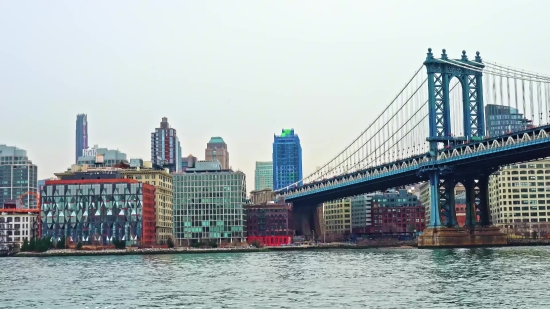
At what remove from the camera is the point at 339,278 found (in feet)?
242

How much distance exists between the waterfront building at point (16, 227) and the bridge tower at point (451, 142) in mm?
81044

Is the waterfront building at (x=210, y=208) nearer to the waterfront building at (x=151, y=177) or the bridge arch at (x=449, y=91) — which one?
the waterfront building at (x=151, y=177)

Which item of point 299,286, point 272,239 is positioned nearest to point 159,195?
point 272,239

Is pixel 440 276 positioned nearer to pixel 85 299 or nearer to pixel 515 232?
pixel 85 299

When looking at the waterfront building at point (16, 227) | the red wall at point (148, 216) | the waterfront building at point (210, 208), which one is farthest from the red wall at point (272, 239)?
the waterfront building at point (16, 227)

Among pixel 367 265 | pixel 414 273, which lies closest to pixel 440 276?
pixel 414 273

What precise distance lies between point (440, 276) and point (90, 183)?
109576 mm

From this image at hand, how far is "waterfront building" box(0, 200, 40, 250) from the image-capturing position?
177 m

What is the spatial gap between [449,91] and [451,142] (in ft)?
36.6

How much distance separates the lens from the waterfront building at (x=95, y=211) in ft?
556

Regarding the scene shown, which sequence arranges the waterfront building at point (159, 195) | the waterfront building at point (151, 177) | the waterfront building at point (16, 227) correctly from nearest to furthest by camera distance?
the waterfront building at point (16, 227), the waterfront building at point (151, 177), the waterfront building at point (159, 195)

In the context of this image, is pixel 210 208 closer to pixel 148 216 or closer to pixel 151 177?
pixel 151 177

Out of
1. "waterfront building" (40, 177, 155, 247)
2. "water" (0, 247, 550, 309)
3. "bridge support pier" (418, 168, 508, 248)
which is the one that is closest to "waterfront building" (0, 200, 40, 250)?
"waterfront building" (40, 177, 155, 247)

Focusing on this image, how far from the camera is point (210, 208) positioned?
191125 millimetres
